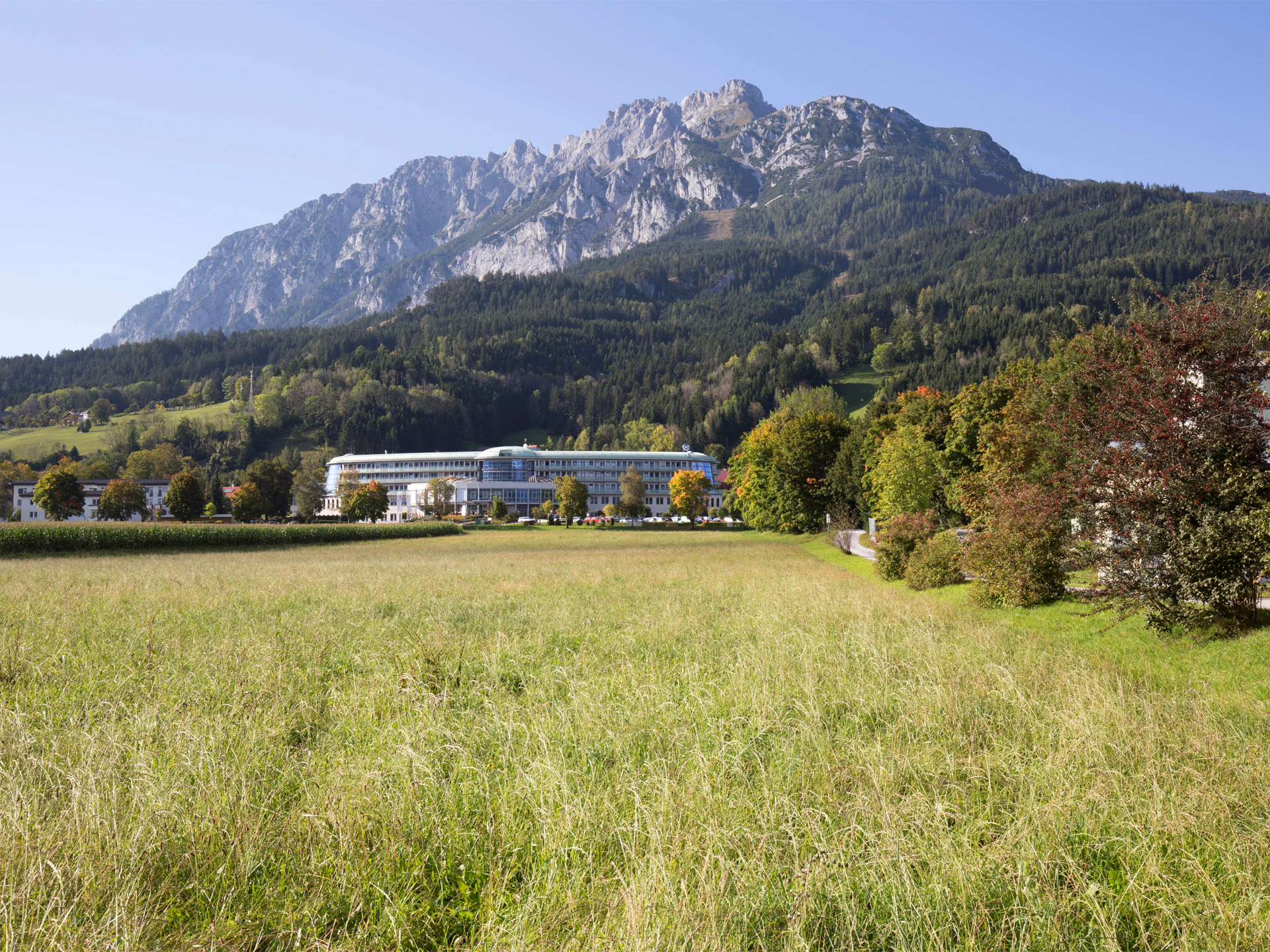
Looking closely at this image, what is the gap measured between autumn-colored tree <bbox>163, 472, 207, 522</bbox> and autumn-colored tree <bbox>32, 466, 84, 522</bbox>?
52.1 ft

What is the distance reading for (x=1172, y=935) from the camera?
4730 mm

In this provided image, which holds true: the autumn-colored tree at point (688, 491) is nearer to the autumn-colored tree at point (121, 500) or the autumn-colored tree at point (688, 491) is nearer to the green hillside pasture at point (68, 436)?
the autumn-colored tree at point (121, 500)

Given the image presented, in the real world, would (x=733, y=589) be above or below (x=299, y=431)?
below

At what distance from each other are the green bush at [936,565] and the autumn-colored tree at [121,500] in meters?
106

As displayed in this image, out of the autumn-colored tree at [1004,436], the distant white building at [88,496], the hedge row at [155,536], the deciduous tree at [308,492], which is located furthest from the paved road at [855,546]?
the distant white building at [88,496]

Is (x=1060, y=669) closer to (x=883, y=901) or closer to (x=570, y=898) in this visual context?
(x=883, y=901)

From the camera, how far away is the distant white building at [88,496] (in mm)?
116312

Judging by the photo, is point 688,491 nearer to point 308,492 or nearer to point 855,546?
point 308,492

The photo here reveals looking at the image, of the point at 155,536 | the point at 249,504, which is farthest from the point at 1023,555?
the point at 249,504

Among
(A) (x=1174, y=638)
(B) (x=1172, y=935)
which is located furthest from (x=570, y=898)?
(A) (x=1174, y=638)

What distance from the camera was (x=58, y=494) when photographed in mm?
92250

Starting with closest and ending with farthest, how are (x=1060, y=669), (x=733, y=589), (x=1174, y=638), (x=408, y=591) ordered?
1. (x=1060, y=669)
2. (x=1174, y=638)
3. (x=408, y=591)
4. (x=733, y=589)

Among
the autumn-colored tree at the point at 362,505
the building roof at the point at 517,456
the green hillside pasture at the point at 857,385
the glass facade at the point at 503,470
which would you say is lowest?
the autumn-colored tree at the point at 362,505

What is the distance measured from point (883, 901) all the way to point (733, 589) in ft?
65.0
